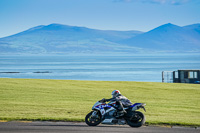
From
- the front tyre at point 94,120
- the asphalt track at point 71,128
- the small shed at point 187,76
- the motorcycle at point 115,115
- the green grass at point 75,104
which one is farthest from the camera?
the small shed at point 187,76

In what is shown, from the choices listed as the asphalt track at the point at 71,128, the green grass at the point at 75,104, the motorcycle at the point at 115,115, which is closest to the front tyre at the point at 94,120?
the motorcycle at the point at 115,115

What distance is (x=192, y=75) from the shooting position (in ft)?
187

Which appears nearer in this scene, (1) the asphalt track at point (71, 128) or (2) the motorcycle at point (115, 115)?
(1) the asphalt track at point (71, 128)

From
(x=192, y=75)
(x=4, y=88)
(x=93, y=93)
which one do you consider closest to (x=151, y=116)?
(x=93, y=93)

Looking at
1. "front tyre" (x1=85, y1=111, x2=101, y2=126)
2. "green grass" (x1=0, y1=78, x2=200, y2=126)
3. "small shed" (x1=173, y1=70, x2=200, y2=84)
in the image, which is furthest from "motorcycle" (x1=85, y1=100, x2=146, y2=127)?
"small shed" (x1=173, y1=70, x2=200, y2=84)

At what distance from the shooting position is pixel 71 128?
12.1 meters

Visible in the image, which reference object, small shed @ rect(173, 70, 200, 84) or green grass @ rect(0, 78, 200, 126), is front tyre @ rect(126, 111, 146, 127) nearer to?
green grass @ rect(0, 78, 200, 126)

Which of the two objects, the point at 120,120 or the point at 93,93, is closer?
the point at 120,120

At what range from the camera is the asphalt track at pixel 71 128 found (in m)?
11.5

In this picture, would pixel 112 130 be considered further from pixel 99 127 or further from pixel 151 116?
pixel 151 116

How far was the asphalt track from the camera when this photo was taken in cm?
1148

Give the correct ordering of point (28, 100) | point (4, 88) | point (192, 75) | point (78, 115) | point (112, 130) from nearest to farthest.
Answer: point (112, 130), point (78, 115), point (28, 100), point (4, 88), point (192, 75)

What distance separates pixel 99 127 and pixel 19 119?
353cm

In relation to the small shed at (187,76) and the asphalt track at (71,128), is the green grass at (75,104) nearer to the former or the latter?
the asphalt track at (71,128)
